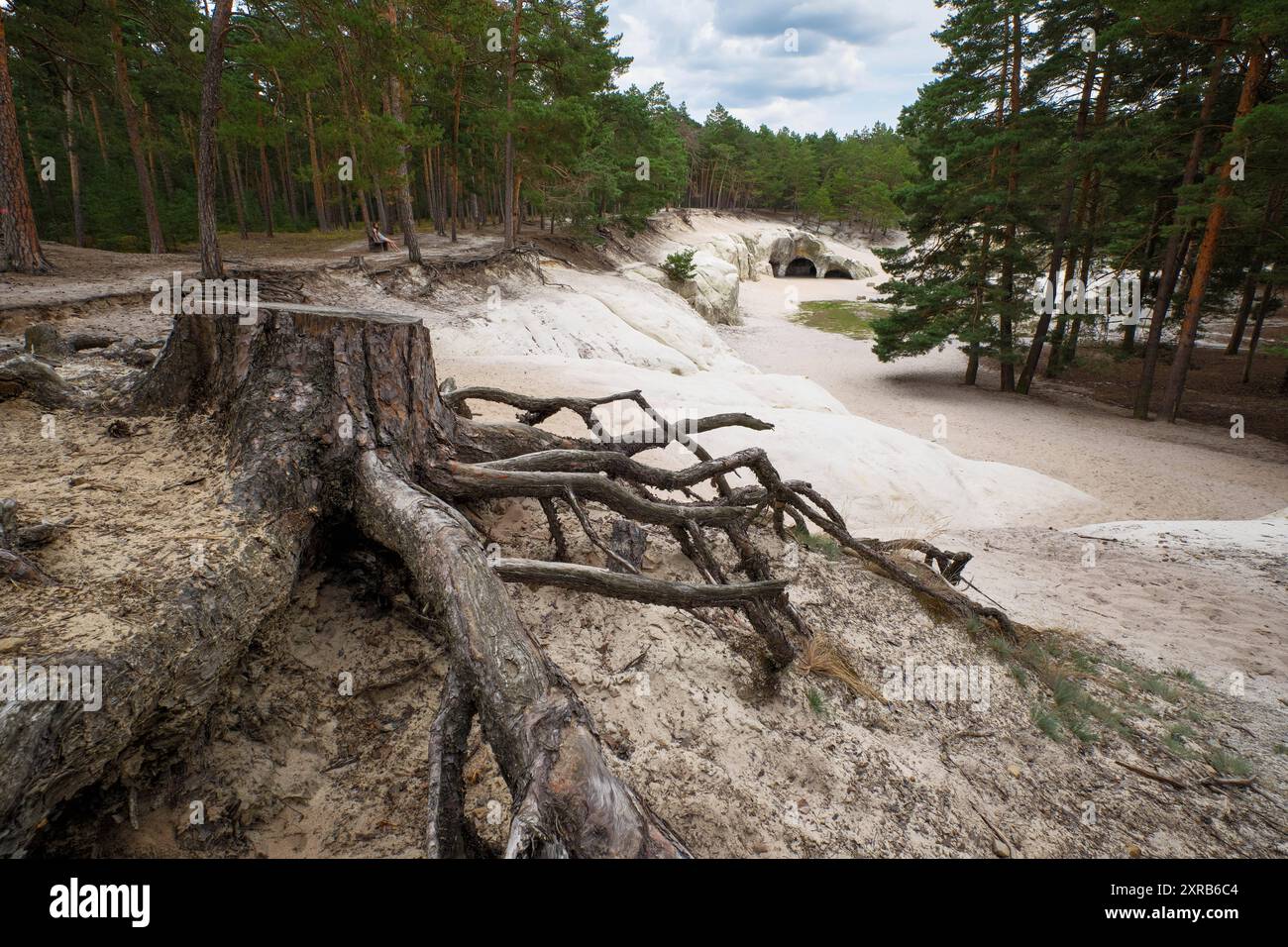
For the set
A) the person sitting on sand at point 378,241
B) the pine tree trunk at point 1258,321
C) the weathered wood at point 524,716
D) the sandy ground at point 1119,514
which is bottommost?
the sandy ground at point 1119,514

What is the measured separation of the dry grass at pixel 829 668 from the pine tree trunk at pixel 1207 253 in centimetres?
1702

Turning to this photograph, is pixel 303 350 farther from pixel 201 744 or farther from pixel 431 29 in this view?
pixel 431 29

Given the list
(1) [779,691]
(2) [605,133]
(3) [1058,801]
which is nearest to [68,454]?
(1) [779,691]

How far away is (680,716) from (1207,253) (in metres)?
20.4

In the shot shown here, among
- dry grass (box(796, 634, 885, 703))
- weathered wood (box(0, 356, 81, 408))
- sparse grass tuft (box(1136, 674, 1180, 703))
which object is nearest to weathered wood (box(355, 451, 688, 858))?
dry grass (box(796, 634, 885, 703))

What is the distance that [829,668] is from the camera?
11.5 feet

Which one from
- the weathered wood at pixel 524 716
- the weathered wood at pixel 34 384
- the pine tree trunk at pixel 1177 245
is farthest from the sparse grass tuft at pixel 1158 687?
the pine tree trunk at pixel 1177 245

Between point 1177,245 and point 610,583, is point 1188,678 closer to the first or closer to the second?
point 610,583

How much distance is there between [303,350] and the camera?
3.07 meters

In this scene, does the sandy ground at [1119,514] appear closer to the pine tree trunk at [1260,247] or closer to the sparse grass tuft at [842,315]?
the pine tree trunk at [1260,247]

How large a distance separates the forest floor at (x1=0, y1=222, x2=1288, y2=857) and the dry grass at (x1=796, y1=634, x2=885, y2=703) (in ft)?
0.23

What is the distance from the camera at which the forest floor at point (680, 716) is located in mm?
2117

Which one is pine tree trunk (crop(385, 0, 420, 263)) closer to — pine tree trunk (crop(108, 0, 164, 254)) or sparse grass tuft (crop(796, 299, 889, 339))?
pine tree trunk (crop(108, 0, 164, 254))

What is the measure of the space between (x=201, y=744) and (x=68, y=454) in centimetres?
199
